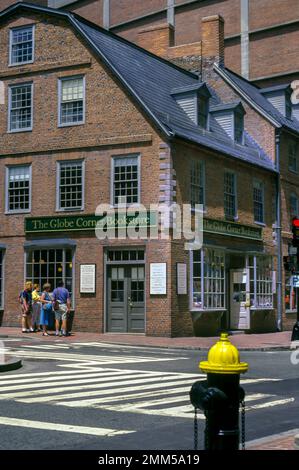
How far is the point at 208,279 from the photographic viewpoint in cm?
2741

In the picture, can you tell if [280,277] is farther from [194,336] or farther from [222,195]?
[194,336]

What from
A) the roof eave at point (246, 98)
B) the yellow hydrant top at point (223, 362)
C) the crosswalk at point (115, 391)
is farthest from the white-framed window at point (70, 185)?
the yellow hydrant top at point (223, 362)

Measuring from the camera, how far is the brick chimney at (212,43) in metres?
35.8

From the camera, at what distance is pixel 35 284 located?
27.1m

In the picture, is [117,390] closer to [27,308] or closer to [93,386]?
[93,386]

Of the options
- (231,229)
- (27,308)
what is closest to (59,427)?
(27,308)

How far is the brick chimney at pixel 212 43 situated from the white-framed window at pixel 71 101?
9.94m

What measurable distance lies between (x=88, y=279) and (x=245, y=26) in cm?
3206

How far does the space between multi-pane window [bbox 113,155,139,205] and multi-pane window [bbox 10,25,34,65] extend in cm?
627

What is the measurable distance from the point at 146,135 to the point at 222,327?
872cm

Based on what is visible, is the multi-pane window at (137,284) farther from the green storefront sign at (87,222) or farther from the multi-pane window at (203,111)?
the multi-pane window at (203,111)

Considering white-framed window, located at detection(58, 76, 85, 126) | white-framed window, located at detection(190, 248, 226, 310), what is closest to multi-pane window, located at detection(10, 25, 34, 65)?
white-framed window, located at detection(58, 76, 85, 126)

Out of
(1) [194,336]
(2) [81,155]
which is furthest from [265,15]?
(1) [194,336]

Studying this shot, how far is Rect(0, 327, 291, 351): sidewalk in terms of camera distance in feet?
72.4
